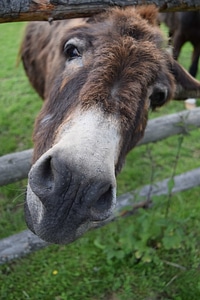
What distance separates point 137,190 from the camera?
12.7 ft

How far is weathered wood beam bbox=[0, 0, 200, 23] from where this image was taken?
69.3 inches

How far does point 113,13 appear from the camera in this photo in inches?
89.0

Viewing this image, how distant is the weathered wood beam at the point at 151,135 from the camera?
319 centimetres

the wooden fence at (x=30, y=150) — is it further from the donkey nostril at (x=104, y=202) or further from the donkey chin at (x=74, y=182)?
the donkey nostril at (x=104, y=202)

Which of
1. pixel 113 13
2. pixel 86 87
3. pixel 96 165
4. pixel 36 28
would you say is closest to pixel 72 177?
pixel 96 165

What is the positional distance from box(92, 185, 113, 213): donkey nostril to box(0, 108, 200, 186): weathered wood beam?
164cm

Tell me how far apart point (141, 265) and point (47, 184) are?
202 cm

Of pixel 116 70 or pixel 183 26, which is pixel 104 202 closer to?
pixel 116 70

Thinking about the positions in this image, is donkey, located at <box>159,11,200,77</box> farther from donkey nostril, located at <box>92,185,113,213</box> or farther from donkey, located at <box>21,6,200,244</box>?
donkey nostril, located at <box>92,185,113,213</box>

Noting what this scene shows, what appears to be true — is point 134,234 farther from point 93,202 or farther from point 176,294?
point 93,202

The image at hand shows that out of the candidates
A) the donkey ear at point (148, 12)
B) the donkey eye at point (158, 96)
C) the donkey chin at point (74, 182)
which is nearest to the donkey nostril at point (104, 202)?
the donkey chin at point (74, 182)

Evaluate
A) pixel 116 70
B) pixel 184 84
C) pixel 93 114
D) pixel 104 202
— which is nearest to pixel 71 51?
pixel 116 70

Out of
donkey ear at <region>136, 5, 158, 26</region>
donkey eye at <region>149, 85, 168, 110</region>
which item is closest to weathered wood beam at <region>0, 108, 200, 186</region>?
donkey eye at <region>149, 85, 168, 110</region>

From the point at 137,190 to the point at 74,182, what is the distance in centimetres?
229
